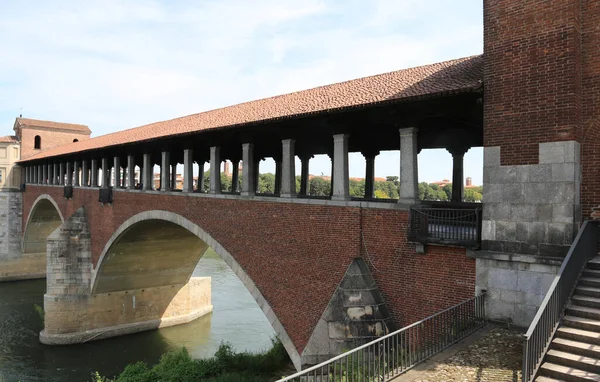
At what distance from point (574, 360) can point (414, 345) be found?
2247 mm

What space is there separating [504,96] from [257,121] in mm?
6458

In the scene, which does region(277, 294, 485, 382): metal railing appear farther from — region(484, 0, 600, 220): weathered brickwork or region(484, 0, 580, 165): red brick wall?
region(484, 0, 580, 165): red brick wall

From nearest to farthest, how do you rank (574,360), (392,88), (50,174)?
(574,360) < (392,88) < (50,174)

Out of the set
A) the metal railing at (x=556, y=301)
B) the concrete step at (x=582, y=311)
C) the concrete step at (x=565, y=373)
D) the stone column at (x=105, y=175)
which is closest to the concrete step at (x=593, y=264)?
the metal railing at (x=556, y=301)

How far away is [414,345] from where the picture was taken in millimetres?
7562

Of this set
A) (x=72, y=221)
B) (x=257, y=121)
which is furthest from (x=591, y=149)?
(x=72, y=221)

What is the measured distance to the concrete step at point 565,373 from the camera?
608cm

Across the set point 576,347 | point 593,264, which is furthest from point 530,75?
point 576,347

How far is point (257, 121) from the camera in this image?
12836 millimetres

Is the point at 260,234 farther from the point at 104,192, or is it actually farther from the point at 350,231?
the point at 104,192

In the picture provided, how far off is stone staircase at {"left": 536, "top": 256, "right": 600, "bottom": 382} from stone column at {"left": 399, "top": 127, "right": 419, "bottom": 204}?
3.50 meters

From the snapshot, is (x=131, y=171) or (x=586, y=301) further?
(x=131, y=171)

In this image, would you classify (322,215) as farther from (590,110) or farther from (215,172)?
(215,172)

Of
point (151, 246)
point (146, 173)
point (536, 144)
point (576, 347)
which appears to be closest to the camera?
point (576, 347)
